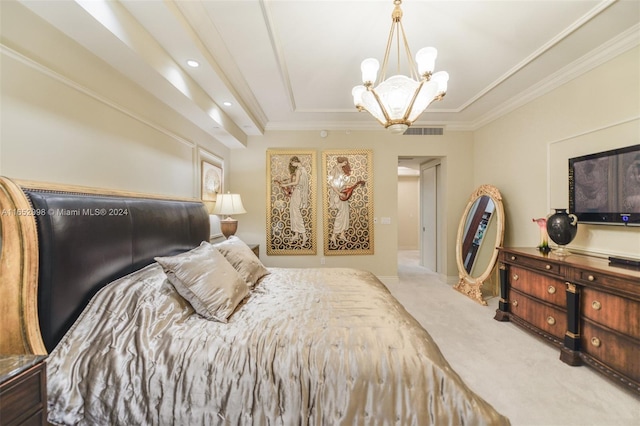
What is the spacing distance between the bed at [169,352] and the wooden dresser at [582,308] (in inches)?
62.9

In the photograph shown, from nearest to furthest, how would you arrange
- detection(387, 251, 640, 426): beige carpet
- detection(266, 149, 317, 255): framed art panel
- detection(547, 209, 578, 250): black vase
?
detection(387, 251, 640, 426): beige carpet → detection(547, 209, 578, 250): black vase → detection(266, 149, 317, 255): framed art panel

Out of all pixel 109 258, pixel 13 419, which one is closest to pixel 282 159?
pixel 109 258

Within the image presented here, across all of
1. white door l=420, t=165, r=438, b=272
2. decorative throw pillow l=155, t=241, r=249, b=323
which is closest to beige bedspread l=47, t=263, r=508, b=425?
decorative throw pillow l=155, t=241, r=249, b=323

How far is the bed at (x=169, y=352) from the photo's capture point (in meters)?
0.99

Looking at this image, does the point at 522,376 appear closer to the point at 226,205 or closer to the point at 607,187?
the point at 607,187

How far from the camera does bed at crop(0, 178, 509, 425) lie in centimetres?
99

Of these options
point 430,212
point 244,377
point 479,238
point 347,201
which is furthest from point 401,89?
point 430,212

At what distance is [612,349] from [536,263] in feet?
2.66

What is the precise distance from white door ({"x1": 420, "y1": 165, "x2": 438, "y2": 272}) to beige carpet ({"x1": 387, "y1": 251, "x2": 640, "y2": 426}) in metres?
1.96

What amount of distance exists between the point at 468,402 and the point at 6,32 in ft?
8.84

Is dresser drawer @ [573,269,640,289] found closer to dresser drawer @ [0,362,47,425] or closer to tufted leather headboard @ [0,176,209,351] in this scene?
dresser drawer @ [0,362,47,425]

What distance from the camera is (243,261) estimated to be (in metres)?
2.08

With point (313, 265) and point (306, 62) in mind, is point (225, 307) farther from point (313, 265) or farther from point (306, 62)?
point (313, 265)

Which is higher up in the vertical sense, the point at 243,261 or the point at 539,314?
the point at 243,261
